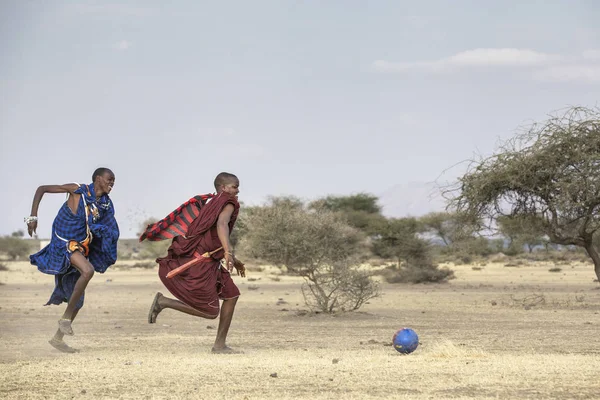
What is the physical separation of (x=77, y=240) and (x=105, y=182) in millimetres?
775

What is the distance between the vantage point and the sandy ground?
337 inches

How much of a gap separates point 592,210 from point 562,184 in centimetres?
121

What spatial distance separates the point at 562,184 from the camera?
19.4 metres

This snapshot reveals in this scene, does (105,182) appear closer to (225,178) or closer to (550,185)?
(225,178)

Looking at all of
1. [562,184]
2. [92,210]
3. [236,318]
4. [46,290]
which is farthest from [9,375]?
[46,290]

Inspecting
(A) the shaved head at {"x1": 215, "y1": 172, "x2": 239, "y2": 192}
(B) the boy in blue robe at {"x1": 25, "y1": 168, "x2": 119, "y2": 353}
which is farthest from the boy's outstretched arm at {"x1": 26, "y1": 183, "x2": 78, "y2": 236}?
(A) the shaved head at {"x1": 215, "y1": 172, "x2": 239, "y2": 192}

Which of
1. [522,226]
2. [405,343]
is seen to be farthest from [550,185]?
[405,343]

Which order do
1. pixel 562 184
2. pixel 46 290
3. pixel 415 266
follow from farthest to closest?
pixel 415 266 < pixel 46 290 < pixel 562 184

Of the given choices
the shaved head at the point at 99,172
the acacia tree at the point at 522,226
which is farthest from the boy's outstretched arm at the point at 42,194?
the acacia tree at the point at 522,226

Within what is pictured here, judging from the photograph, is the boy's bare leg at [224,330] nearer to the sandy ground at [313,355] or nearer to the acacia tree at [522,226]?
the sandy ground at [313,355]

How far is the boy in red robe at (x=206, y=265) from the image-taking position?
11.3 metres

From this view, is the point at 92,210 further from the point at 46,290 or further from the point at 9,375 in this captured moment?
the point at 46,290

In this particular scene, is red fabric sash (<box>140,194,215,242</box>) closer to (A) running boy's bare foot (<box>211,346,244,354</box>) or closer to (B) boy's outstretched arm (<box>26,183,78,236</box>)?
(B) boy's outstretched arm (<box>26,183,78,236</box>)

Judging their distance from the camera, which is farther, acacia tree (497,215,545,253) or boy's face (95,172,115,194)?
acacia tree (497,215,545,253)
